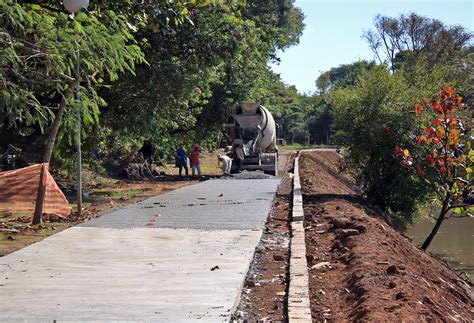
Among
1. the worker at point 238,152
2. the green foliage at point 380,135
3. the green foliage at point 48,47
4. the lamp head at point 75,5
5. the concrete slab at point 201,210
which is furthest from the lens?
the worker at point 238,152

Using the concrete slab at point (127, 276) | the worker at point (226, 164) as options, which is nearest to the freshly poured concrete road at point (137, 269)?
the concrete slab at point (127, 276)

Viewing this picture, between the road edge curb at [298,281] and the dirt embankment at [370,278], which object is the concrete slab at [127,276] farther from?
the dirt embankment at [370,278]

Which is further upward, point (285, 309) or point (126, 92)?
point (126, 92)

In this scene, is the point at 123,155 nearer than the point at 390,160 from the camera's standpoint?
No

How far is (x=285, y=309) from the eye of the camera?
6.71m

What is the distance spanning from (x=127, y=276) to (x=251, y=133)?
69.2 feet

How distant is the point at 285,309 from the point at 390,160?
13112mm

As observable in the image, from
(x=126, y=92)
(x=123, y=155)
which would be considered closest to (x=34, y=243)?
(x=126, y=92)

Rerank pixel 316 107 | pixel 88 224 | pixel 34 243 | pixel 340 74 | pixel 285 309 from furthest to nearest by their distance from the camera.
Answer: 1. pixel 340 74
2. pixel 316 107
3. pixel 88 224
4. pixel 34 243
5. pixel 285 309

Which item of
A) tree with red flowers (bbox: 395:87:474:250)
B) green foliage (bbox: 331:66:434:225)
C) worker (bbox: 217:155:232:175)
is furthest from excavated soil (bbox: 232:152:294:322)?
worker (bbox: 217:155:232:175)

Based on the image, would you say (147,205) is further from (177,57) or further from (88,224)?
(177,57)

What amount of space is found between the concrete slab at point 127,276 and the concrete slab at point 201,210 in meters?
0.98

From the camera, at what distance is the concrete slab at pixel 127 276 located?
6340 mm

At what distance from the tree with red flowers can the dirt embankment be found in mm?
3107
